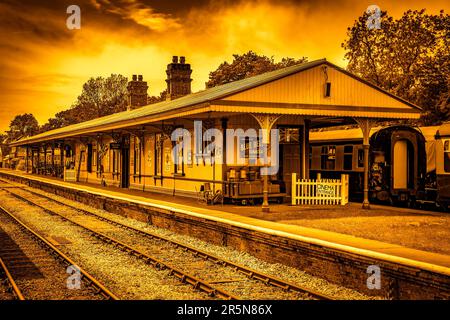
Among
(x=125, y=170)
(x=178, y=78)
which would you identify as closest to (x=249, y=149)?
(x=125, y=170)

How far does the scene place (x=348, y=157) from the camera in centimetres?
2334

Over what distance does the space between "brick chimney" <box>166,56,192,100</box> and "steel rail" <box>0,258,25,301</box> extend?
22.1 meters

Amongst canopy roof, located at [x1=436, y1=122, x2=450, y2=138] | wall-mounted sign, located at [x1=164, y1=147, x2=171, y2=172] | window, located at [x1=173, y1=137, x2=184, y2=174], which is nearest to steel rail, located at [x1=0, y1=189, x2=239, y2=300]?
window, located at [x1=173, y1=137, x2=184, y2=174]

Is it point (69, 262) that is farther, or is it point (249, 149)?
point (249, 149)

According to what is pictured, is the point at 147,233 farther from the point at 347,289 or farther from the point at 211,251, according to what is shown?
the point at 347,289

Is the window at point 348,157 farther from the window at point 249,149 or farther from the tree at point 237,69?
the tree at point 237,69

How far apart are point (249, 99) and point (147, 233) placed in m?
4.74

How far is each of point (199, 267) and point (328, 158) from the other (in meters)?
15.0

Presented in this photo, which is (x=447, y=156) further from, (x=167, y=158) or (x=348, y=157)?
(x=167, y=158)

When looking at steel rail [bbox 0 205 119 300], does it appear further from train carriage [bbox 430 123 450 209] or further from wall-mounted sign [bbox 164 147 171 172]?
train carriage [bbox 430 123 450 209]

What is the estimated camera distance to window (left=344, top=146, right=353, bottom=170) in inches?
911

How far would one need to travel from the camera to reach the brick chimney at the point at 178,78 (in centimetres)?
3238

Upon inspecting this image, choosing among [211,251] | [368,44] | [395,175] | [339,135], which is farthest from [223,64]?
[211,251]
